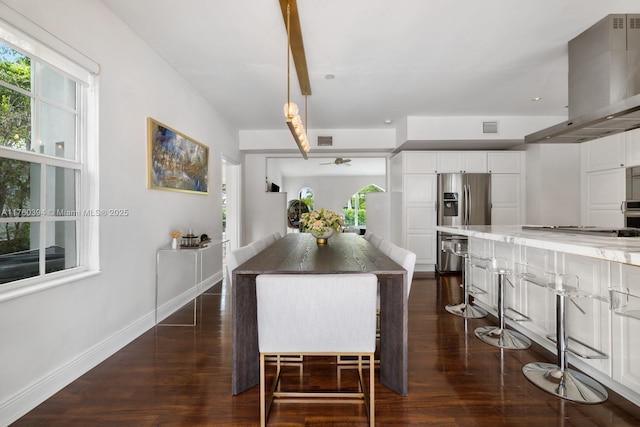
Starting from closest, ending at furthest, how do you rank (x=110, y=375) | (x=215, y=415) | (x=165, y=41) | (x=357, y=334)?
1. (x=357, y=334)
2. (x=215, y=415)
3. (x=110, y=375)
4. (x=165, y=41)

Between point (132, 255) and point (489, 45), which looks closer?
point (132, 255)

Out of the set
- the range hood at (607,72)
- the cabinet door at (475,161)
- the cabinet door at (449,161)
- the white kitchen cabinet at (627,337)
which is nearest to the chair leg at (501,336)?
the white kitchen cabinet at (627,337)

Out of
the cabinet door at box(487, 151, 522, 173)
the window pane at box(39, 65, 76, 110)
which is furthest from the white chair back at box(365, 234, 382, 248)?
the cabinet door at box(487, 151, 522, 173)

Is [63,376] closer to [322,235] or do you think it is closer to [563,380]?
[322,235]

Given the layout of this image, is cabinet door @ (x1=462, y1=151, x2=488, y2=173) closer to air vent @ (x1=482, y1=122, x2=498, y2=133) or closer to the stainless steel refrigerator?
the stainless steel refrigerator

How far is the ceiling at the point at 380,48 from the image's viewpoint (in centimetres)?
230

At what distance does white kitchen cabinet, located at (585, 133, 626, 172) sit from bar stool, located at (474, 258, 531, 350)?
2.78 m

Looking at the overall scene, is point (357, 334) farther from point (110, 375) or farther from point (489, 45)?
point (489, 45)

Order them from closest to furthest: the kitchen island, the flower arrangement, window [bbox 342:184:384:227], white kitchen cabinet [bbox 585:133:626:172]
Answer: the kitchen island < the flower arrangement < white kitchen cabinet [bbox 585:133:626:172] < window [bbox 342:184:384:227]

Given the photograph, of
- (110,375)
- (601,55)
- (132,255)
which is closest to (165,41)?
(132,255)

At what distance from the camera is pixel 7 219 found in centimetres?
163

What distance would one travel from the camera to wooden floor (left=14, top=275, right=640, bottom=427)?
1631 millimetres

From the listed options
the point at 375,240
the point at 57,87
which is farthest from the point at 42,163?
the point at 375,240

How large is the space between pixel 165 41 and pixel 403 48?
2.16 meters
